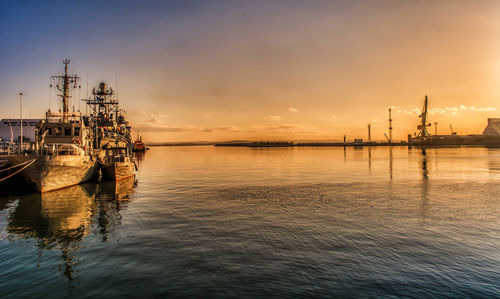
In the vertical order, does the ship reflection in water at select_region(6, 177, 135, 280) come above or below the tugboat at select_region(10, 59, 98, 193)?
below

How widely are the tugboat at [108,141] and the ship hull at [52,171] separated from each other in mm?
5141

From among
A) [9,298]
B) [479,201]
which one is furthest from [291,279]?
[479,201]

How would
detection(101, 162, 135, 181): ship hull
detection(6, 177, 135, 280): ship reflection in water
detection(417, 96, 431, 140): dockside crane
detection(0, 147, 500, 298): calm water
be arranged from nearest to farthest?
detection(0, 147, 500, 298): calm water < detection(6, 177, 135, 280): ship reflection in water < detection(101, 162, 135, 181): ship hull < detection(417, 96, 431, 140): dockside crane

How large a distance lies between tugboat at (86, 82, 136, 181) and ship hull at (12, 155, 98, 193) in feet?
16.9

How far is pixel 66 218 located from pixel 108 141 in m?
37.4

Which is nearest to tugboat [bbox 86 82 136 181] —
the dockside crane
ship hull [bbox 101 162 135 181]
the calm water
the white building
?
ship hull [bbox 101 162 135 181]

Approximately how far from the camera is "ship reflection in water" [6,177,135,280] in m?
12.5

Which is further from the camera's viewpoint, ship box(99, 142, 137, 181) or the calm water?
ship box(99, 142, 137, 181)

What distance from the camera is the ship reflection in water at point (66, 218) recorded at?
12.5 meters

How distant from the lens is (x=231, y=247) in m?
11.9

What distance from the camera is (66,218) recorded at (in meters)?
16.9

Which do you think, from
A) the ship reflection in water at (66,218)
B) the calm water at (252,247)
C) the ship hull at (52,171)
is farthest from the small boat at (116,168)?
the calm water at (252,247)

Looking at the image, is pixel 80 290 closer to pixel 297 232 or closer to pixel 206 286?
pixel 206 286

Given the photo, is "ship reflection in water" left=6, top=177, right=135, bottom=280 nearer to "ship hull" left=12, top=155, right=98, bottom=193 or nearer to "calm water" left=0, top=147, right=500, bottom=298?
"calm water" left=0, top=147, right=500, bottom=298
